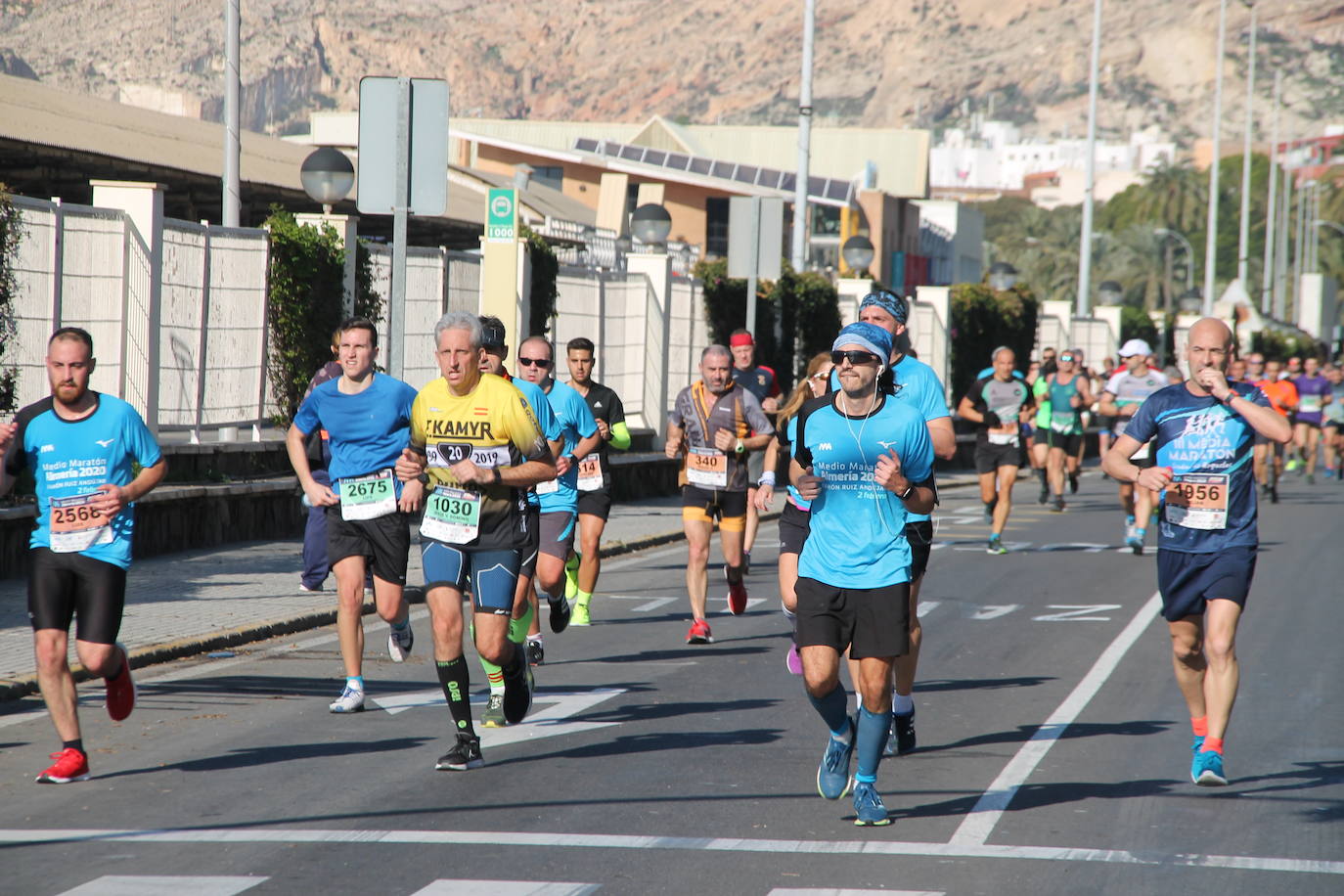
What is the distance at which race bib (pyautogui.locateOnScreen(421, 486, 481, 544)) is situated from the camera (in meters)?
8.19

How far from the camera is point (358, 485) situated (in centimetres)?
939

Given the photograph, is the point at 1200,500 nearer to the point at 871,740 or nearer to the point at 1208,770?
the point at 1208,770

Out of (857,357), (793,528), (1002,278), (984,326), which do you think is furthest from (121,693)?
(1002,278)

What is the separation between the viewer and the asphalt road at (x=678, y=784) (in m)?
6.41

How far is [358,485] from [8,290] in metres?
5.58

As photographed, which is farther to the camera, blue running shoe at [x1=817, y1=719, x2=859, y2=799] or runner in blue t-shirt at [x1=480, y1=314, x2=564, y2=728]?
runner in blue t-shirt at [x1=480, y1=314, x2=564, y2=728]

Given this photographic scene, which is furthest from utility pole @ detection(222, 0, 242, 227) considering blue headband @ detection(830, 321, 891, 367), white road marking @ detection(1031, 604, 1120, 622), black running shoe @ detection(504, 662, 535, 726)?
blue headband @ detection(830, 321, 891, 367)

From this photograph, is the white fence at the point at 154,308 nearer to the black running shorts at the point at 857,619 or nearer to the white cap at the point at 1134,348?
the white cap at the point at 1134,348

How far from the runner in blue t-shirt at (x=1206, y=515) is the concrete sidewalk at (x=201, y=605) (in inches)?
222

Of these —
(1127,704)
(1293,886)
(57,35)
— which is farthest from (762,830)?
(57,35)

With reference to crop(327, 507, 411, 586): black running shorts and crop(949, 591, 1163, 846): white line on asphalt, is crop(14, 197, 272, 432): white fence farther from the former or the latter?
crop(949, 591, 1163, 846): white line on asphalt

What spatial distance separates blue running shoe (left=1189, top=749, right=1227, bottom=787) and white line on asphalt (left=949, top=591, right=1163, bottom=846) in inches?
27.6

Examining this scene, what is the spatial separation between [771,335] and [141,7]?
231 feet

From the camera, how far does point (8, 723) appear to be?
9.05 m
